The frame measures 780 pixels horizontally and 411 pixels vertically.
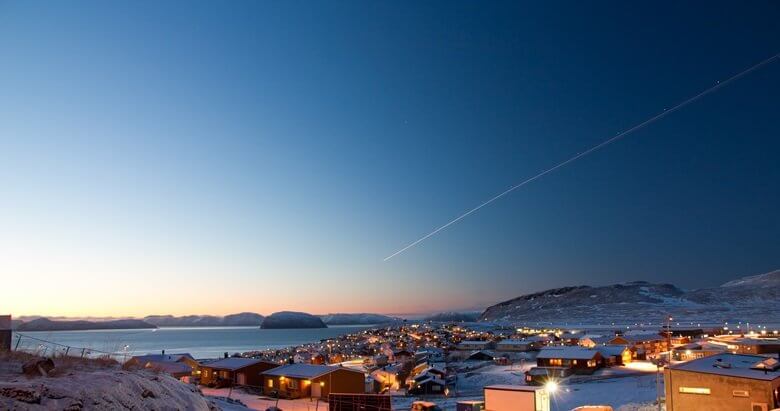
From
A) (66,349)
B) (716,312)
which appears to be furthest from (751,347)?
(716,312)

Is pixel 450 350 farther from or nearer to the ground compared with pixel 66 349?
nearer to the ground

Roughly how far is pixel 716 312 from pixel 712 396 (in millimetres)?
136309

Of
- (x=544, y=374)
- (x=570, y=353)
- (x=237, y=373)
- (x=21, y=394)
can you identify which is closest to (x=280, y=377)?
(x=237, y=373)

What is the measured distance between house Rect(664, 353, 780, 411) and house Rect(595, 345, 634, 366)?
27458mm

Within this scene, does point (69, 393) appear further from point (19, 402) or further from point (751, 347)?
point (751, 347)

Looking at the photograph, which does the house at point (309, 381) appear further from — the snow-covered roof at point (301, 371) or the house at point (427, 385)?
the house at point (427, 385)

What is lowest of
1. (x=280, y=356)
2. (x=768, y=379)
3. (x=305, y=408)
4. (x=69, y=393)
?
(x=280, y=356)

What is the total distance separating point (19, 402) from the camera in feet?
21.9

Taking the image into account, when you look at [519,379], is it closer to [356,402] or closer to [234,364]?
[234,364]

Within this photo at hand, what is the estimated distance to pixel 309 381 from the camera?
33688 millimetres

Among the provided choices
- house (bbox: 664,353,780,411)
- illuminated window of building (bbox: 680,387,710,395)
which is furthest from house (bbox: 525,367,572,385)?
illuminated window of building (bbox: 680,387,710,395)

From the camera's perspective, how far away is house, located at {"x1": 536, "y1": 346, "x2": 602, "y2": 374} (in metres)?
48.6

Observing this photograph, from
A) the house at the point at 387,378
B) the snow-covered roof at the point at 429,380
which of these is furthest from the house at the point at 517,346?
the snow-covered roof at the point at 429,380

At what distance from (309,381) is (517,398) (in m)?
14.8
